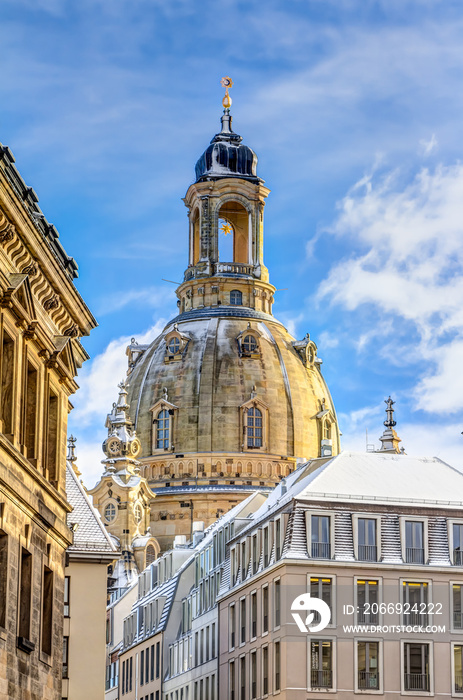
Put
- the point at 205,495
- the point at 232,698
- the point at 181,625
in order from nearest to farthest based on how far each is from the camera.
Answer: the point at 232,698 < the point at 181,625 < the point at 205,495

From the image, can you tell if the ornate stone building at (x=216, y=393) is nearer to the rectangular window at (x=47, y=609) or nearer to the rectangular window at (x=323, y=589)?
the rectangular window at (x=323, y=589)

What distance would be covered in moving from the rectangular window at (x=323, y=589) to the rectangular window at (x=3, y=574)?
119 ft

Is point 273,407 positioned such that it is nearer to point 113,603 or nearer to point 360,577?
point 113,603

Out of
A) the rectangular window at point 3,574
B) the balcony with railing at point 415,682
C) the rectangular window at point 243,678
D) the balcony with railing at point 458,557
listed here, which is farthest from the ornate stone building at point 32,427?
the rectangular window at point 243,678

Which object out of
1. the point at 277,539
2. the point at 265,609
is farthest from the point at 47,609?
the point at 265,609

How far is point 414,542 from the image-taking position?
253 ft

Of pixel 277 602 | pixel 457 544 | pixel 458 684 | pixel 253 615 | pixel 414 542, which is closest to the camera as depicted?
pixel 458 684

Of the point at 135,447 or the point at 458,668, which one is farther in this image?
the point at 135,447

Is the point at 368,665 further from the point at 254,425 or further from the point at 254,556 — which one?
the point at 254,425

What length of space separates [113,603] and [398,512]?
5275cm

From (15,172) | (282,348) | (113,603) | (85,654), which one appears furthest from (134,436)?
(15,172)

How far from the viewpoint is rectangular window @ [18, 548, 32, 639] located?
42750 millimetres

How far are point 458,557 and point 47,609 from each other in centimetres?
3490

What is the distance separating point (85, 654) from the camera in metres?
62.5
